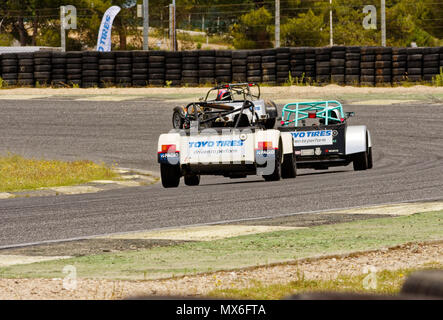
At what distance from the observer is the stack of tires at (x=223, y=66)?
30859mm

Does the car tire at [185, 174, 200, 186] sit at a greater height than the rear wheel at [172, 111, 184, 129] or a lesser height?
lesser

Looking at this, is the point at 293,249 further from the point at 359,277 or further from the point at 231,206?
the point at 231,206

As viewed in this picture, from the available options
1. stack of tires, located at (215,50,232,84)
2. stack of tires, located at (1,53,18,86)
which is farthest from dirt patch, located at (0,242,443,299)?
stack of tires, located at (1,53,18,86)

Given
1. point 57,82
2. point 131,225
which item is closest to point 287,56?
point 57,82

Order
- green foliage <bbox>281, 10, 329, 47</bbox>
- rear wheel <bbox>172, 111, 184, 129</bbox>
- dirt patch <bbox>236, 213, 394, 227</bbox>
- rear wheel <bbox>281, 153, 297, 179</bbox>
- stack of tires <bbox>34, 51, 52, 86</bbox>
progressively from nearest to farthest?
Result: dirt patch <bbox>236, 213, 394, 227</bbox>
rear wheel <bbox>281, 153, 297, 179</bbox>
rear wheel <bbox>172, 111, 184, 129</bbox>
stack of tires <bbox>34, 51, 52, 86</bbox>
green foliage <bbox>281, 10, 329, 47</bbox>

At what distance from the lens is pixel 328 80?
3059 centimetres

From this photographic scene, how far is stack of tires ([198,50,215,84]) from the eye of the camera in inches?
1216

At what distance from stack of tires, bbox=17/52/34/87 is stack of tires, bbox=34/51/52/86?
0.53ft

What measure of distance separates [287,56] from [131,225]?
20459 mm

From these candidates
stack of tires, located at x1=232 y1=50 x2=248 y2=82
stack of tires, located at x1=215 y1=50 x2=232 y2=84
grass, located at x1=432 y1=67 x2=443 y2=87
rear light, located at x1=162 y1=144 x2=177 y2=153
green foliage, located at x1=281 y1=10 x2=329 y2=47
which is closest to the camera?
rear light, located at x1=162 y1=144 x2=177 y2=153

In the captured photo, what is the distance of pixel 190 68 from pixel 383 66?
6.67m

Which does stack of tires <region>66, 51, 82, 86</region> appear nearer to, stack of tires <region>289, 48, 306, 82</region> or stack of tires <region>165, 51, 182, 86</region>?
stack of tires <region>165, 51, 182, 86</region>

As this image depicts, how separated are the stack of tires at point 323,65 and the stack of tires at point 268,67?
1446 mm

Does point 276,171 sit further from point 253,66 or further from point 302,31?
point 302,31
